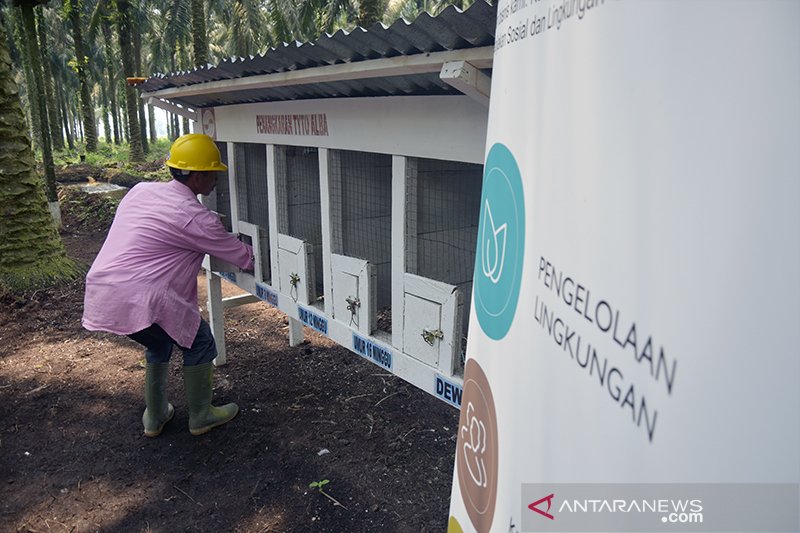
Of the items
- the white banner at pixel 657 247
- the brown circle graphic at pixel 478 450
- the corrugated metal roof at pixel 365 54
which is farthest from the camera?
the corrugated metal roof at pixel 365 54

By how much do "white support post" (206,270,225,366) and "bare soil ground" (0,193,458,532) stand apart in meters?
0.19

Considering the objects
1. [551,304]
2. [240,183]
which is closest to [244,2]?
[240,183]

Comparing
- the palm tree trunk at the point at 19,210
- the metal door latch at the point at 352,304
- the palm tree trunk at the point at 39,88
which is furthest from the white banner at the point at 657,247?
the palm tree trunk at the point at 39,88

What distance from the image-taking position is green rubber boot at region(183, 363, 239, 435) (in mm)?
4250

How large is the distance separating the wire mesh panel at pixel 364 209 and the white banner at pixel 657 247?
2.51 meters

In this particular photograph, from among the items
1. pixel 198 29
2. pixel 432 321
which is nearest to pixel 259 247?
pixel 432 321

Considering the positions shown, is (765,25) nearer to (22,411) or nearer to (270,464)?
(270,464)

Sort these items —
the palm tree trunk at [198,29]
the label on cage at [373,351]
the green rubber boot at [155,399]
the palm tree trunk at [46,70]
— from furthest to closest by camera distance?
the palm tree trunk at [46,70] → the palm tree trunk at [198,29] → the green rubber boot at [155,399] → the label on cage at [373,351]

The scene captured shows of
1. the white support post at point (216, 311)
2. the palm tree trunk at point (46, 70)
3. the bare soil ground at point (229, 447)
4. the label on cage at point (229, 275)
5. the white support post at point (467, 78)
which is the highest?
the palm tree trunk at point (46, 70)

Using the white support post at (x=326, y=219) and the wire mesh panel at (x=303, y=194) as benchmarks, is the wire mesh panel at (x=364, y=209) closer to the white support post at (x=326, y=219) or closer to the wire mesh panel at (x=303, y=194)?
the white support post at (x=326, y=219)

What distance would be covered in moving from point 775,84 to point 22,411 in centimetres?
545

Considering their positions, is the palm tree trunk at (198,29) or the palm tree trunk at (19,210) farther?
the palm tree trunk at (198,29)

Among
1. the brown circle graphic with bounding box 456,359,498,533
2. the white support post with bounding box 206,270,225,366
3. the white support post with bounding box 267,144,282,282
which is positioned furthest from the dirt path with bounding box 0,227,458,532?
the brown circle graphic with bounding box 456,359,498,533

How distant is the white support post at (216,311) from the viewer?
5.39 meters
